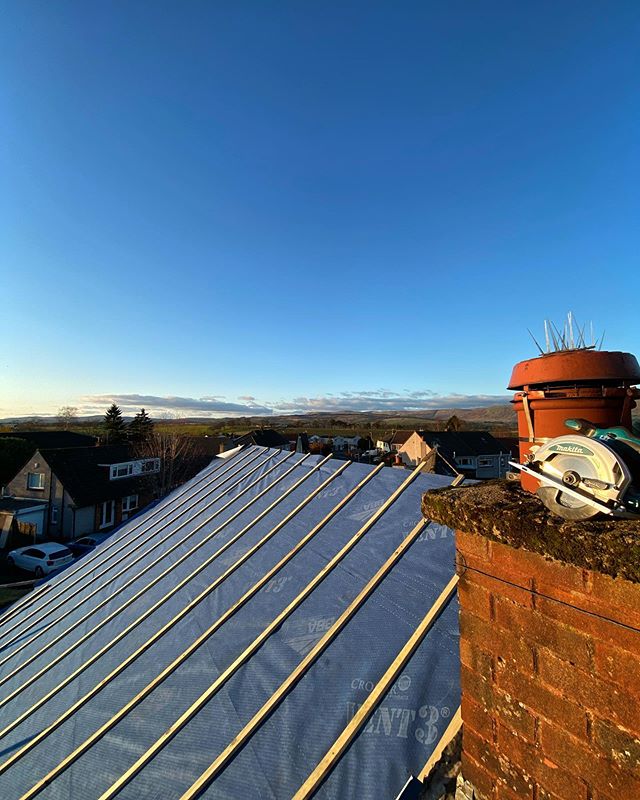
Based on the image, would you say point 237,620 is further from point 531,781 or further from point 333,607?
point 531,781

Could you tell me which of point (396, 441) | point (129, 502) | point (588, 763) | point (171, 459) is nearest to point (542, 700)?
point (588, 763)

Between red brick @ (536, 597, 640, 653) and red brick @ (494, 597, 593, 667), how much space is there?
0.05 feet

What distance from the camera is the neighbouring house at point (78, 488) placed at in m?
23.3

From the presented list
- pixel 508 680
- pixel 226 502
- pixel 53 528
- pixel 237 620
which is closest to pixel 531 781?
pixel 508 680

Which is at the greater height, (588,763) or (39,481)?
(588,763)

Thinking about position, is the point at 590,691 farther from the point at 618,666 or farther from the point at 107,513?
the point at 107,513

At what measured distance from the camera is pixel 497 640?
1.36m

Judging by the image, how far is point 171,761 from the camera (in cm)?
254

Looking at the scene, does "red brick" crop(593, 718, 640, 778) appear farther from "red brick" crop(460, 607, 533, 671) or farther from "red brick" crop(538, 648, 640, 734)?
"red brick" crop(460, 607, 533, 671)

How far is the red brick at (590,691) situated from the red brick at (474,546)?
316 millimetres

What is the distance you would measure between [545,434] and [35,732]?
4949 mm

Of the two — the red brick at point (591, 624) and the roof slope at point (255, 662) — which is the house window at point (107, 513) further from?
the red brick at point (591, 624)

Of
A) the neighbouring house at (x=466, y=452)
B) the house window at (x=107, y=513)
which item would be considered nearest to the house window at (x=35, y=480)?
the house window at (x=107, y=513)

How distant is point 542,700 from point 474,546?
1.58 feet
